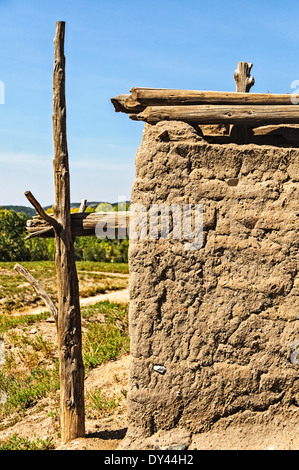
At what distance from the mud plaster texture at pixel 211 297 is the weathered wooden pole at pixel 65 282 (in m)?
0.72

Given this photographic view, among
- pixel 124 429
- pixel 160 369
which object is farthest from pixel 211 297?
pixel 124 429

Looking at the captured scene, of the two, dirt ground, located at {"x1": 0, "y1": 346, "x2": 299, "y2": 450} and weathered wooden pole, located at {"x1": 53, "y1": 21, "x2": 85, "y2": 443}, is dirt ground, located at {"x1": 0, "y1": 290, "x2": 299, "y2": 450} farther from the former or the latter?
weathered wooden pole, located at {"x1": 53, "y1": 21, "x2": 85, "y2": 443}

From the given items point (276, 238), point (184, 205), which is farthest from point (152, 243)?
point (276, 238)

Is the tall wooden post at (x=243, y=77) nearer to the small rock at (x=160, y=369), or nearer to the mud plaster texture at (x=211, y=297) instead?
the mud plaster texture at (x=211, y=297)

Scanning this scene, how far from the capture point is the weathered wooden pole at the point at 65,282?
384cm

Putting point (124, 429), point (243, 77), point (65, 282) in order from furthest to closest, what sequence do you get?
point (124, 429)
point (243, 77)
point (65, 282)

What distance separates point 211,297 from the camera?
11.1 feet

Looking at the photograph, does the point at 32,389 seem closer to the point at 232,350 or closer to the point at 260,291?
the point at 232,350

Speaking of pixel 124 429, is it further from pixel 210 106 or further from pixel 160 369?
pixel 210 106

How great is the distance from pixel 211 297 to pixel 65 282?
134cm

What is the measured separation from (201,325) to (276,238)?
0.91 metres

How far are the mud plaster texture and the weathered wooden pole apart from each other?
0.72 metres

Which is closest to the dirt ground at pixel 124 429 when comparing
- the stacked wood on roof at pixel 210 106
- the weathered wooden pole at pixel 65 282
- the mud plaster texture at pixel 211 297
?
the mud plaster texture at pixel 211 297

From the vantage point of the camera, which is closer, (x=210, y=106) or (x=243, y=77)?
(x=210, y=106)
